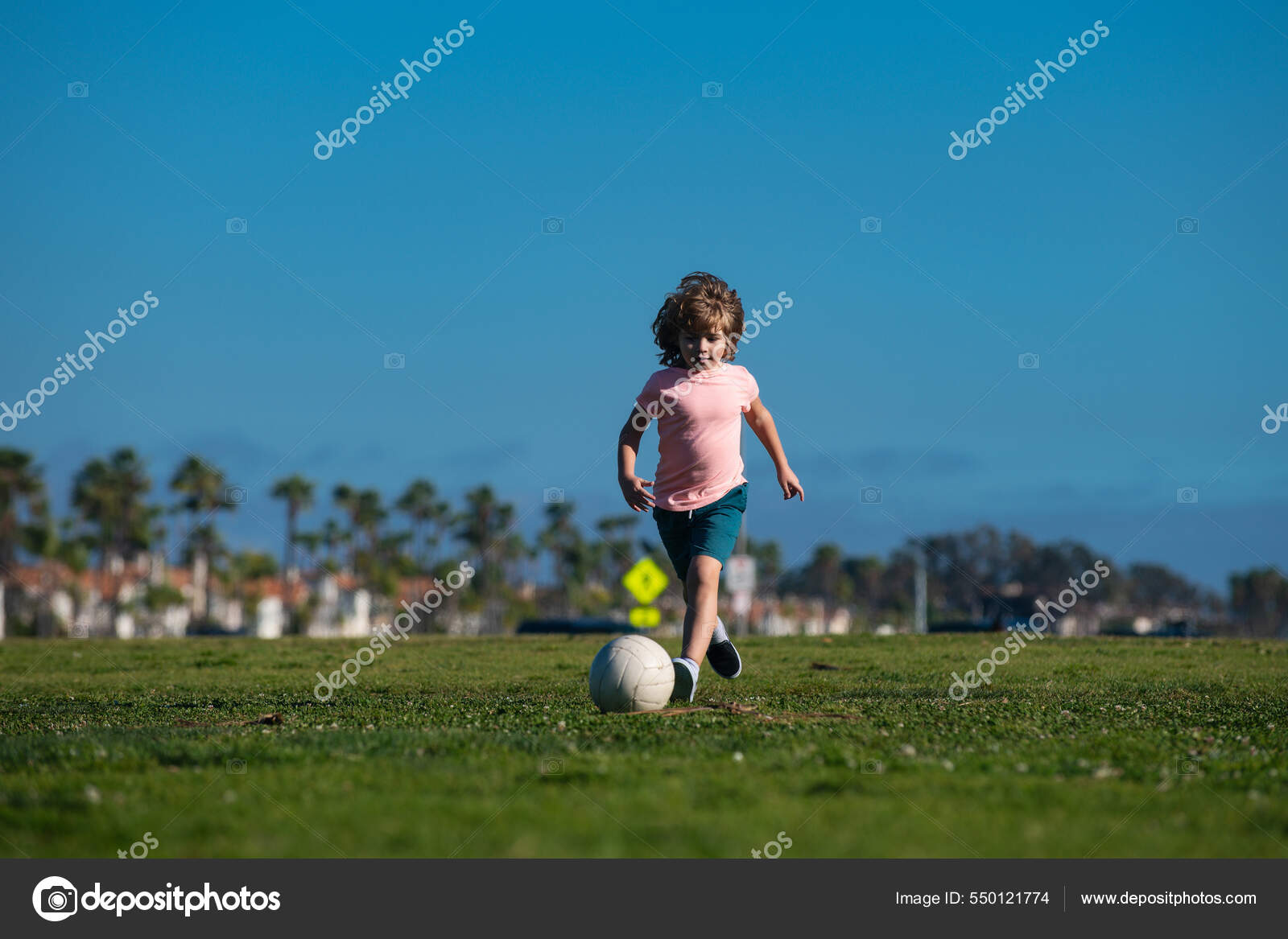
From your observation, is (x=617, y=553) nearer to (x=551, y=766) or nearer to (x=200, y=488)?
(x=200, y=488)

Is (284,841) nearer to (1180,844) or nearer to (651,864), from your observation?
(651,864)

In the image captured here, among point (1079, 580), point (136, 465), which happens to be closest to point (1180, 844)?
point (1079, 580)

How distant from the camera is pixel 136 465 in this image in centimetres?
9619

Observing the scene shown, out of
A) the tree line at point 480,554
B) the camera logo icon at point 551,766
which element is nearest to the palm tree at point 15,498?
the tree line at point 480,554

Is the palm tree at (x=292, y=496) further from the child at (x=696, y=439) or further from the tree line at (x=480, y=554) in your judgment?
the child at (x=696, y=439)

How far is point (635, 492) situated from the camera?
8.32m

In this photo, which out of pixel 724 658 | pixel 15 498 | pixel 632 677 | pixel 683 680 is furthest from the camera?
pixel 15 498

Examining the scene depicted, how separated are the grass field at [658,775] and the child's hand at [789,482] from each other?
1603mm

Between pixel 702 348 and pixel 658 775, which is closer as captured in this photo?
pixel 658 775

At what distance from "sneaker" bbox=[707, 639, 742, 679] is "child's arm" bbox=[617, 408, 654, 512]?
1.29 m

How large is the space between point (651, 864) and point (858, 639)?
49.1 feet

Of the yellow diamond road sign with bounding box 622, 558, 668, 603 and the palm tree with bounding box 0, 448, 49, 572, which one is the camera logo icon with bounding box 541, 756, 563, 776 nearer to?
the yellow diamond road sign with bounding box 622, 558, 668, 603

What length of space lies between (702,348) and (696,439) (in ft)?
2.19

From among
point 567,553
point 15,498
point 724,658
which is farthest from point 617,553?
point 724,658
